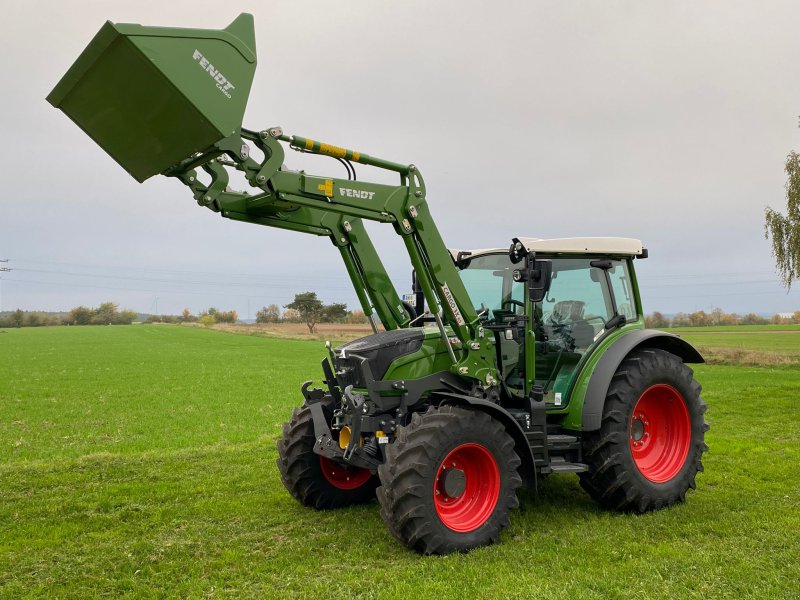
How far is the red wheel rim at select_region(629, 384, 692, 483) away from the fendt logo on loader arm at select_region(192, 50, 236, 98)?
5006 millimetres

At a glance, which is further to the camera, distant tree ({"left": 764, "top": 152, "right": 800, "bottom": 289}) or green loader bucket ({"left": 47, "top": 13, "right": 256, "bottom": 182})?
distant tree ({"left": 764, "top": 152, "right": 800, "bottom": 289})

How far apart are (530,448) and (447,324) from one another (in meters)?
1.41

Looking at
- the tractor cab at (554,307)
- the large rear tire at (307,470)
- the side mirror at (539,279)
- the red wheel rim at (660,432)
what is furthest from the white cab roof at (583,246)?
the large rear tire at (307,470)

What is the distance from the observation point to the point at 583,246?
6723 millimetres

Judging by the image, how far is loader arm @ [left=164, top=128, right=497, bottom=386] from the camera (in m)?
5.27

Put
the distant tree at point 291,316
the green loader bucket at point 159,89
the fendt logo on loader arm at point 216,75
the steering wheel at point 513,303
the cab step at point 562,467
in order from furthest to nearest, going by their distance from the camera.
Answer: the distant tree at point 291,316
the steering wheel at point 513,303
the cab step at point 562,467
the fendt logo on loader arm at point 216,75
the green loader bucket at point 159,89

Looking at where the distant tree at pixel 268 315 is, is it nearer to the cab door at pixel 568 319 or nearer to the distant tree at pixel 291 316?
the distant tree at pixel 291 316

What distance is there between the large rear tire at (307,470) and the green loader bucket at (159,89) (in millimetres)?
2896

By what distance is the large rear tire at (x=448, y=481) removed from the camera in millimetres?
5156

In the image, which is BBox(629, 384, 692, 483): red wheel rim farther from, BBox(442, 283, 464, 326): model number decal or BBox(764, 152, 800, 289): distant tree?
BBox(764, 152, 800, 289): distant tree

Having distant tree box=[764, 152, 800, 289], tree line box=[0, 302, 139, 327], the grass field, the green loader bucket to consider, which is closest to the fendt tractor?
the green loader bucket

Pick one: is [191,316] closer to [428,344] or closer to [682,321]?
[682,321]

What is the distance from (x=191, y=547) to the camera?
5.46 metres

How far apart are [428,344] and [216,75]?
2967 mm
